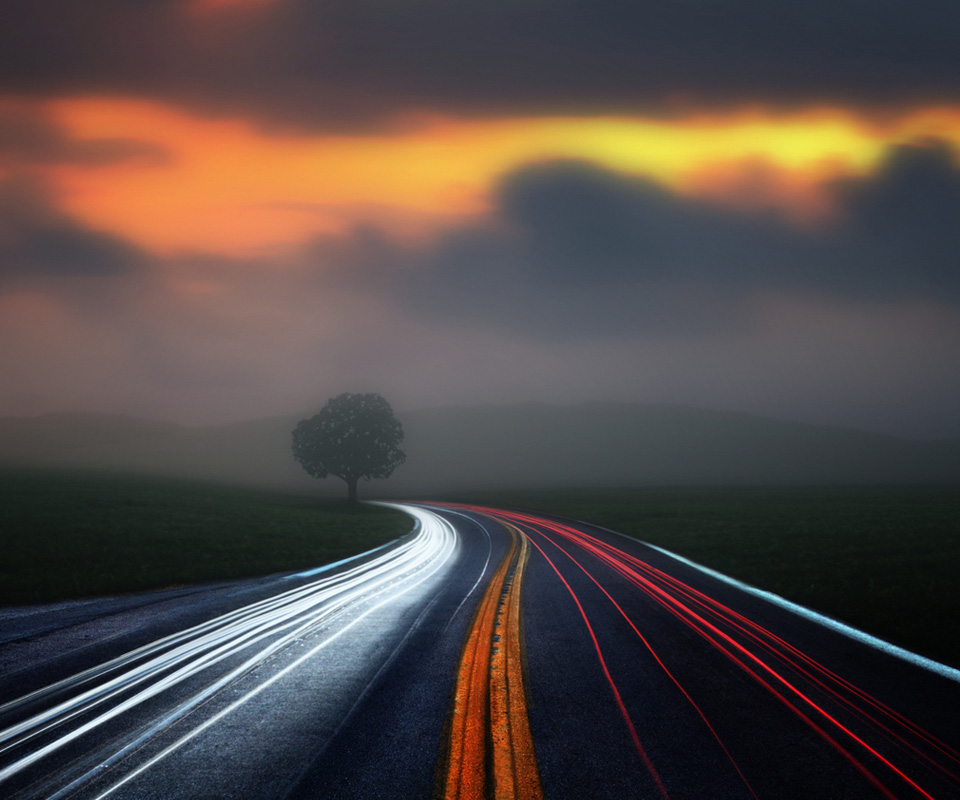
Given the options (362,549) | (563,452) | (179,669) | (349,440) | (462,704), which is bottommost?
(362,549)

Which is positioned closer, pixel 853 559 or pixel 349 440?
pixel 853 559

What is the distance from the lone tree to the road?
40152mm

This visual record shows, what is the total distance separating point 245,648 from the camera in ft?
21.6

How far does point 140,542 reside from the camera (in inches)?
632

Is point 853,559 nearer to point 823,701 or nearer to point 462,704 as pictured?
point 823,701

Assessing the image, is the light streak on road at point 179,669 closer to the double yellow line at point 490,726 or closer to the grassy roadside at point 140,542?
the double yellow line at point 490,726

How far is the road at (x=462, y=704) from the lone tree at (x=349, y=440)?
132 feet

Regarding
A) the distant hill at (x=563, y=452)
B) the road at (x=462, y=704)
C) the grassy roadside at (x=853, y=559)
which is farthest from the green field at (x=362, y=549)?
the distant hill at (x=563, y=452)

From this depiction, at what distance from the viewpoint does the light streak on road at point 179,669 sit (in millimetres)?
4219

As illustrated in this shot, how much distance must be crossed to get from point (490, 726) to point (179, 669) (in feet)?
12.5

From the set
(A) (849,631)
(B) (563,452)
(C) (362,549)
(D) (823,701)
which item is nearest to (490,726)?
(D) (823,701)

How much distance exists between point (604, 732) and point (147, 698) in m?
4.43

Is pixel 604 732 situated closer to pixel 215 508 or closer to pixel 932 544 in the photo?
pixel 932 544

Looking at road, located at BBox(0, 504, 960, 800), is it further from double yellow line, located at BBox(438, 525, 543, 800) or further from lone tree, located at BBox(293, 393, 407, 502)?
lone tree, located at BBox(293, 393, 407, 502)
